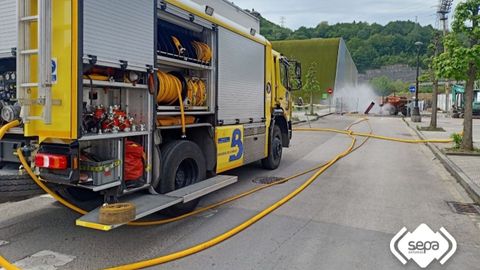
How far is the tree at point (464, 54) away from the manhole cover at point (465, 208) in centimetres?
654

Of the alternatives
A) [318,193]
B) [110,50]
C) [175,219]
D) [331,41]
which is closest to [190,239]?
[175,219]

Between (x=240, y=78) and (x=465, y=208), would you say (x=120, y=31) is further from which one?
(x=465, y=208)

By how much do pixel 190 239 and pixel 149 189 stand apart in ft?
2.86

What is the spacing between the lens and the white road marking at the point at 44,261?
4.16 metres

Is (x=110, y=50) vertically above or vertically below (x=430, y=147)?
above

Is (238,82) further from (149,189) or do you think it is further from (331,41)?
(331,41)

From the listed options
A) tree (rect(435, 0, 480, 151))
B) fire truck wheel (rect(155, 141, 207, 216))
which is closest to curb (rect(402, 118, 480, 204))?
tree (rect(435, 0, 480, 151))

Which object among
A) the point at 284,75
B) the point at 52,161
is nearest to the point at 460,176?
the point at 284,75

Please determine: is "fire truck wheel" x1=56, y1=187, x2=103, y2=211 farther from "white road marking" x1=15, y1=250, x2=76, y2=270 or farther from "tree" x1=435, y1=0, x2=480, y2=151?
"tree" x1=435, y1=0, x2=480, y2=151

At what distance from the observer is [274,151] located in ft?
32.7

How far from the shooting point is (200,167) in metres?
6.48

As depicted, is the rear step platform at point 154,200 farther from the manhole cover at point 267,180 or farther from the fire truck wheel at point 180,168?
the manhole cover at point 267,180

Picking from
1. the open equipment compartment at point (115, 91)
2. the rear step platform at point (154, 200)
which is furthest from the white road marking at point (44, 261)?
the open equipment compartment at point (115, 91)

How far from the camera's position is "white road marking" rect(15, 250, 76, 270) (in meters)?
4.16
